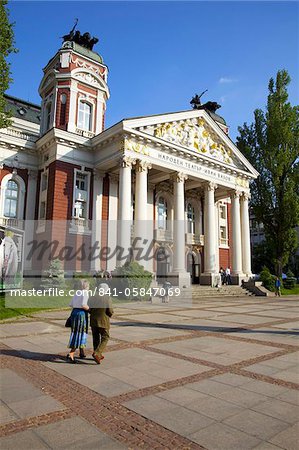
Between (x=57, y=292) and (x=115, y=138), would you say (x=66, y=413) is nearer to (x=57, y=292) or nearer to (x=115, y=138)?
(x=57, y=292)

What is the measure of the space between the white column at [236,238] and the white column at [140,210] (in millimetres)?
10995

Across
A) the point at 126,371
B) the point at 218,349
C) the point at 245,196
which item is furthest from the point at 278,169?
the point at 126,371

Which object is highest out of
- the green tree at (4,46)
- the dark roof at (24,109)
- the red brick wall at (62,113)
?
the dark roof at (24,109)

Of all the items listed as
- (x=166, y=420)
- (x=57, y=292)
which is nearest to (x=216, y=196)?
(x=57, y=292)

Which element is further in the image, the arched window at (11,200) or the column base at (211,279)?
the column base at (211,279)

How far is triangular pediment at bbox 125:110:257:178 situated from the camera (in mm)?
27750

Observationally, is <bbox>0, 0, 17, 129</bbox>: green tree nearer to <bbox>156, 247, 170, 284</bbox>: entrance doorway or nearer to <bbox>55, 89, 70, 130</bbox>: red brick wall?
<bbox>55, 89, 70, 130</bbox>: red brick wall

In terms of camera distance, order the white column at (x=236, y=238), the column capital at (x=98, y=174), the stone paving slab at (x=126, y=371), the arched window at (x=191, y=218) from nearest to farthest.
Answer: the stone paving slab at (x=126, y=371)
the column capital at (x=98, y=174)
the white column at (x=236, y=238)
the arched window at (x=191, y=218)

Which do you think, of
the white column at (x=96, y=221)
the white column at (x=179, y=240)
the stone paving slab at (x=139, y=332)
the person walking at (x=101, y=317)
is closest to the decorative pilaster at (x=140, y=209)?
the white column at (x=179, y=240)

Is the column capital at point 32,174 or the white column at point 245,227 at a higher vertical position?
the column capital at point 32,174

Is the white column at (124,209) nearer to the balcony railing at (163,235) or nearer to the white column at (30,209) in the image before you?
the balcony railing at (163,235)

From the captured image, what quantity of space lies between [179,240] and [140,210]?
4641mm

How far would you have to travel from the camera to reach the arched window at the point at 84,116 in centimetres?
3048

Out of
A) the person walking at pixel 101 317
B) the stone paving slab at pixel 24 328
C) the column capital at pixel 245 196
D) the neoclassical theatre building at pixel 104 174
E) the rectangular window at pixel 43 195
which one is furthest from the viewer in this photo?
the column capital at pixel 245 196
